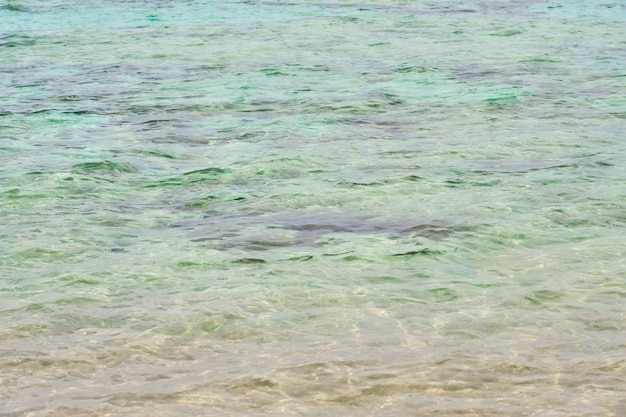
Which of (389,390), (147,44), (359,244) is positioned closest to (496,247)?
(359,244)

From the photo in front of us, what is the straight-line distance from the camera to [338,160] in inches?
340

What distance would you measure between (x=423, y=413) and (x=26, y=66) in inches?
432

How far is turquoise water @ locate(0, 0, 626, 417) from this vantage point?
4562 millimetres

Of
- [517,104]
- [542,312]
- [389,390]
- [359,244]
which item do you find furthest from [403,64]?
[389,390]

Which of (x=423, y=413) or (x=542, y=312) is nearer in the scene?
(x=423, y=413)

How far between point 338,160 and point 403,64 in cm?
503

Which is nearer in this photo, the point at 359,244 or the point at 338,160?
the point at 359,244

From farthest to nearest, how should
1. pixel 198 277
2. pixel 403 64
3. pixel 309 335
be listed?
1. pixel 403 64
2. pixel 198 277
3. pixel 309 335

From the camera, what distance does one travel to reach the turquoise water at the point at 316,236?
4.56m

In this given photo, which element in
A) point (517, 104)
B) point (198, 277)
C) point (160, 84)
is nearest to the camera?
point (198, 277)

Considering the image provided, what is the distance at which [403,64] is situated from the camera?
43.8 feet

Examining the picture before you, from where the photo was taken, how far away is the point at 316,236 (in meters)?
6.62

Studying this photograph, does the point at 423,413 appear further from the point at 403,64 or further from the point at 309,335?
the point at 403,64

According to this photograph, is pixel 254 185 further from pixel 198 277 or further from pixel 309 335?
pixel 309 335
